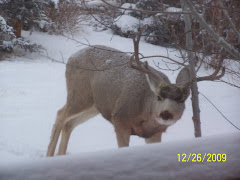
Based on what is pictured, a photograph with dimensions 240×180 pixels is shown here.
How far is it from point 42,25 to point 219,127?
88 centimetres

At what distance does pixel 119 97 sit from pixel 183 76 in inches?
19.8

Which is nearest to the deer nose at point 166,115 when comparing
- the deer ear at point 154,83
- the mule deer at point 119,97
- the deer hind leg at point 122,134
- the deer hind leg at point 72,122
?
the mule deer at point 119,97

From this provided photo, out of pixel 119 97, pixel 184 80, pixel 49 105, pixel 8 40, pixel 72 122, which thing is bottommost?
pixel 72 122

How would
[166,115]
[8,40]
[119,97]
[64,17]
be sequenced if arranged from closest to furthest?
[8,40] < [64,17] < [166,115] < [119,97]

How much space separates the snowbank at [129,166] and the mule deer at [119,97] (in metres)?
0.74

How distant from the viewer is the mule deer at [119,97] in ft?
4.68

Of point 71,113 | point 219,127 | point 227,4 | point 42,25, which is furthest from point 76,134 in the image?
point 227,4

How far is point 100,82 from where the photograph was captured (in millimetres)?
1936

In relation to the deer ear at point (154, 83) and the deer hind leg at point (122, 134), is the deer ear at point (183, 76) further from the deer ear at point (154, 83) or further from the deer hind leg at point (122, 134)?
the deer hind leg at point (122, 134)
